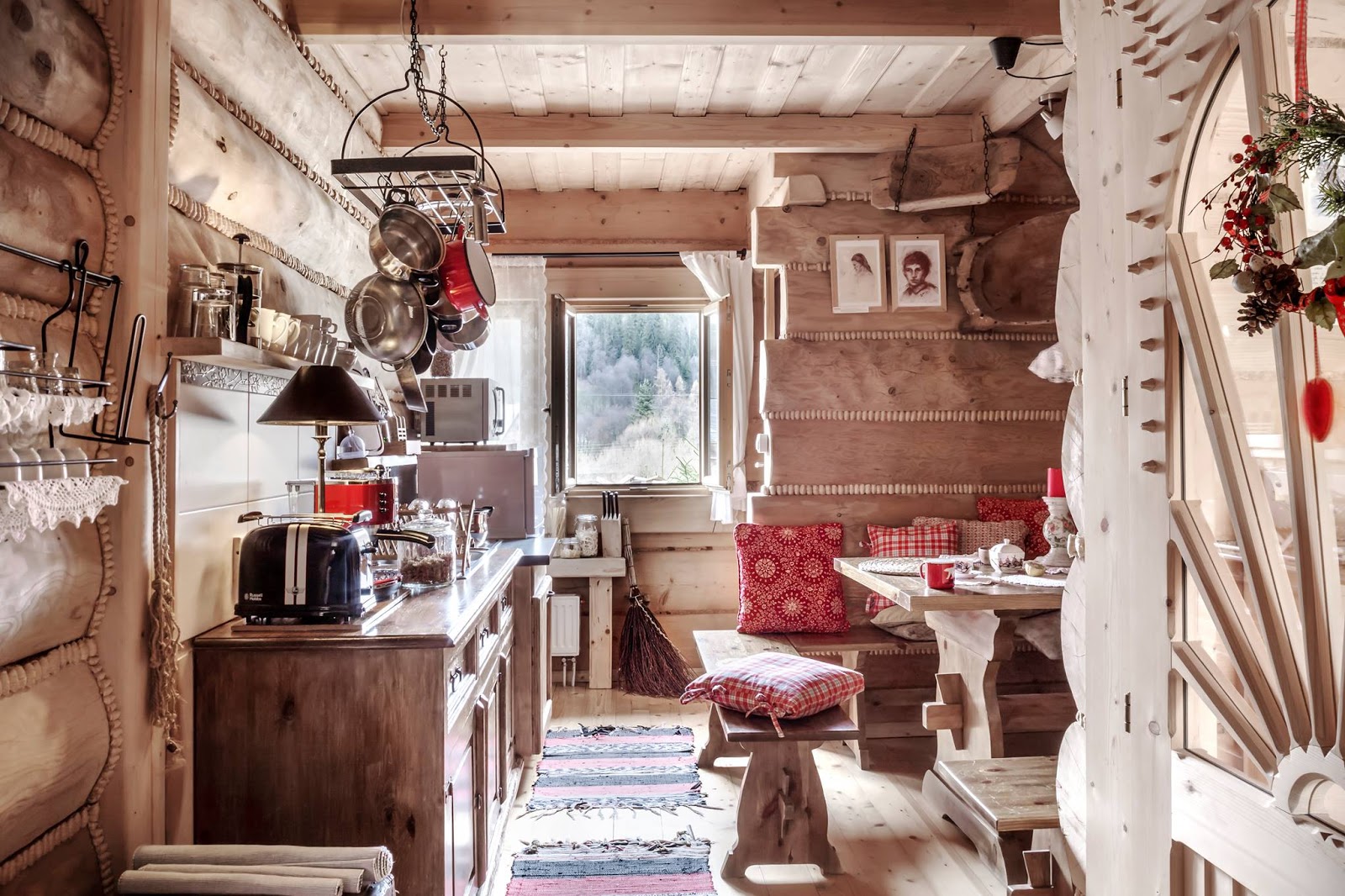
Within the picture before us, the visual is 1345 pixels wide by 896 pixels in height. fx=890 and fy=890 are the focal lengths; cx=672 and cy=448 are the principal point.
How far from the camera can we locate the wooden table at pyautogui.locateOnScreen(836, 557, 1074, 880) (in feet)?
9.01

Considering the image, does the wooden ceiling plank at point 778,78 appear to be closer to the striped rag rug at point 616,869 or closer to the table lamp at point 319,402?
the table lamp at point 319,402

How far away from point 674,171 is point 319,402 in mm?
3030

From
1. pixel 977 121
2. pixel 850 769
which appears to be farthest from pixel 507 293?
pixel 850 769

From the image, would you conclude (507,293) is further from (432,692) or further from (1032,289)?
(432,692)

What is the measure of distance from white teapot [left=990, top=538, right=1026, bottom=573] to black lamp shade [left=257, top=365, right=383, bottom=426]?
2.14 m

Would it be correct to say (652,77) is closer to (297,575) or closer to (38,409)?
(297,575)

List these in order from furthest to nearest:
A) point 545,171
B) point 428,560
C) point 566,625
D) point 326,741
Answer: point 566,625 < point 545,171 < point 428,560 < point 326,741

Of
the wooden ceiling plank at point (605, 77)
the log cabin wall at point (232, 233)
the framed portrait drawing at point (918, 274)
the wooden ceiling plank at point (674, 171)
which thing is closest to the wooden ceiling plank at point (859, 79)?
the framed portrait drawing at point (918, 274)

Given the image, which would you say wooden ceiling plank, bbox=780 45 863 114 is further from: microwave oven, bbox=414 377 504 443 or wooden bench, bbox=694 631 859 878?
wooden bench, bbox=694 631 859 878

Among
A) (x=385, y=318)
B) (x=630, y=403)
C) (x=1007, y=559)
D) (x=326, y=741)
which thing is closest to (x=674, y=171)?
(x=630, y=403)

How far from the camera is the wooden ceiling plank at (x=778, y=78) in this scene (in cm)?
334

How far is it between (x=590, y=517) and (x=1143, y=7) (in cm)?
362

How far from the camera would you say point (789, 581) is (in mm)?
4039

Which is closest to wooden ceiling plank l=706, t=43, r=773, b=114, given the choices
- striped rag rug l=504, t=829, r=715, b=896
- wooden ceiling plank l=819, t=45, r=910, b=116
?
wooden ceiling plank l=819, t=45, r=910, b=116
